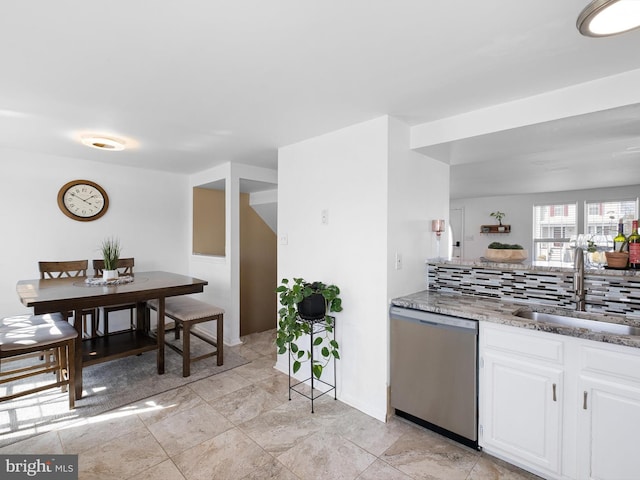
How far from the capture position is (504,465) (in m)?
1.87

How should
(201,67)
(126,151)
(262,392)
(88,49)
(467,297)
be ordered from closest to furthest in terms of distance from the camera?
1. (88,49)
2. (201,67)
3. (467,297)
4. (262,392)
5. (126,151)

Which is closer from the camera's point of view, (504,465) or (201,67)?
(201,67)

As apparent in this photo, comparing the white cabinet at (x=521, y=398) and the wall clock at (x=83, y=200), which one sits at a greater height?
the wall clock at (x=83, y=200)

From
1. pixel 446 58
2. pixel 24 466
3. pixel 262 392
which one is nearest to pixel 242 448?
pixel 262 392

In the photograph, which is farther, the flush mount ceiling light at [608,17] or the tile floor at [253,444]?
the tile floor at [253,444]

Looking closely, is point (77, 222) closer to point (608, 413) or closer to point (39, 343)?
point (39, 343)

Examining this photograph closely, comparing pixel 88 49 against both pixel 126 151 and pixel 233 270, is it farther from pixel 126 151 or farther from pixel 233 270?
pixel 233 270

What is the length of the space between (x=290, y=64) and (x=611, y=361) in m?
2.16

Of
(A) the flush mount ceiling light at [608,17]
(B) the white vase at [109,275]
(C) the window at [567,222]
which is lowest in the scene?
(B) the white vase at [109,275]

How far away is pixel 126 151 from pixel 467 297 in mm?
3595

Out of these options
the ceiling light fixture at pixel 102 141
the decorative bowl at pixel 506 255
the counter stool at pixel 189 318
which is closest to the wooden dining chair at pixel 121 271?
the counter stool at pixel 189 318


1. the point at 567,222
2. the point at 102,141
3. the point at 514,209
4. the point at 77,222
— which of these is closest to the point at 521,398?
the point at 102,141

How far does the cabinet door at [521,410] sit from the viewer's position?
1699 mm

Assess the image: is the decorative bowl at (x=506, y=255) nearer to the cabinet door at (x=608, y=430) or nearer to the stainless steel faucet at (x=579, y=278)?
the stainless steel faucet at (x=579, y=278)
